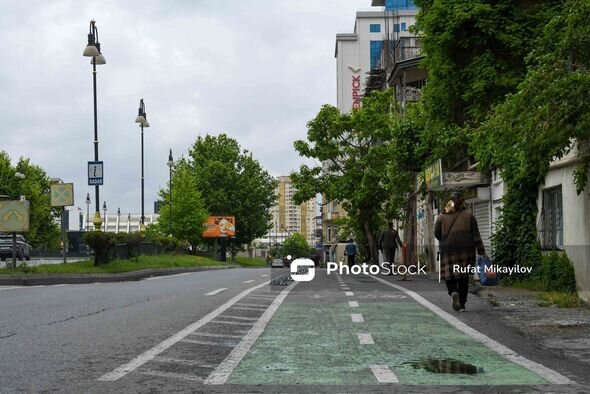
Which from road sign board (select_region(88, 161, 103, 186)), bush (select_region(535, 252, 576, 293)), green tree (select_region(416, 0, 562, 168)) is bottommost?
bush (select_region(535, 252, 576, 293))

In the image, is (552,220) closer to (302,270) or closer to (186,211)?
(302,270)

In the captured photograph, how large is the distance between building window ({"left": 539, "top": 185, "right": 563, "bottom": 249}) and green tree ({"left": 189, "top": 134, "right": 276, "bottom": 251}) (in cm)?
7468

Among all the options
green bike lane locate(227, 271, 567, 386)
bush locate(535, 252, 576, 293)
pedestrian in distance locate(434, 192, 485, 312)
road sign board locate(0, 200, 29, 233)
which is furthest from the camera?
road sign board locate(0, 200, 29, 233)

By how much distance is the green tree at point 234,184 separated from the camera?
93312mm

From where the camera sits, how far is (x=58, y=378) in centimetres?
663

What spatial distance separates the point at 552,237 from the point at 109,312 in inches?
418

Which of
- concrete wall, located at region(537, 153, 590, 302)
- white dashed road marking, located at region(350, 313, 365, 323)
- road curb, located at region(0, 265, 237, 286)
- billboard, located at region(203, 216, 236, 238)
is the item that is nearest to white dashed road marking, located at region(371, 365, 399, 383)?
white dashed road marking, located at region(350, 313, 365, 323)

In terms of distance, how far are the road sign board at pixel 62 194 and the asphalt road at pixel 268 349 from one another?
13287 mm

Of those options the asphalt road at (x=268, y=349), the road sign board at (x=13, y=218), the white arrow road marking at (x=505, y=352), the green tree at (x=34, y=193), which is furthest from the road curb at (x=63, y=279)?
the green tree at (x=34, y=193)

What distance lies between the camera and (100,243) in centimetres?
2700

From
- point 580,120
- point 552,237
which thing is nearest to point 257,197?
point 552,237

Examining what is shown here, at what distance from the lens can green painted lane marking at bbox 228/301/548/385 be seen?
659 cm

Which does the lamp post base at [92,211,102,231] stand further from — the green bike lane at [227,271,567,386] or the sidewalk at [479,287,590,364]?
the green bike lane at [227,271,567,386]

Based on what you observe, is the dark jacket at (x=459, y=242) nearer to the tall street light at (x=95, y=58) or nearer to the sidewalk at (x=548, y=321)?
the sidewalk at (x=548, y=321)
